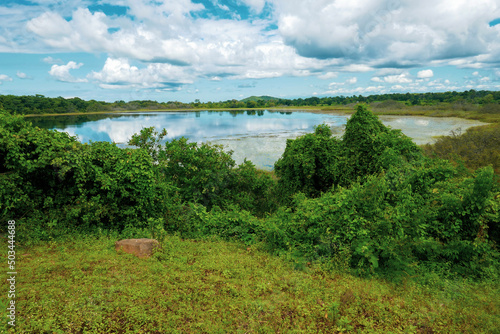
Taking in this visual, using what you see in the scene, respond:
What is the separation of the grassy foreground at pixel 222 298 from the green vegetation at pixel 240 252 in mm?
24

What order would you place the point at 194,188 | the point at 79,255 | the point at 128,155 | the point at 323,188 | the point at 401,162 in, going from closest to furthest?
the point at 79,255 → the point at 128,155 → the point at 401,162 → the point at 194,188 → the point at 323,188

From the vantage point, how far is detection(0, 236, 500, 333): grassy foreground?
428 cm

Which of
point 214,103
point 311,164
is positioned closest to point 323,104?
point 214,103

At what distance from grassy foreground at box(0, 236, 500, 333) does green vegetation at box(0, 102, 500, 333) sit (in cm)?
2

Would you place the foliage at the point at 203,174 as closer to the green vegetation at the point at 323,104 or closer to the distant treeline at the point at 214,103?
the distant treeline at the point at 214,103

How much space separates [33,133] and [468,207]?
1055 centimetres

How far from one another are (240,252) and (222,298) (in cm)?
218

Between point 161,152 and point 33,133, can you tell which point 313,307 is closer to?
point 33,133

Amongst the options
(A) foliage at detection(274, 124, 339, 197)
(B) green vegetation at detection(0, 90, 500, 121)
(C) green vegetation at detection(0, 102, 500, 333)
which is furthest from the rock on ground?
(B) green vegetation at detection(0, 90, 500, 121)

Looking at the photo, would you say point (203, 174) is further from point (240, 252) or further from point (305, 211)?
point (305, 211)

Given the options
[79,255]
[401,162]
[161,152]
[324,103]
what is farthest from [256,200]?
[324,103]

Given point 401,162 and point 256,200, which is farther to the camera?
point 256,200

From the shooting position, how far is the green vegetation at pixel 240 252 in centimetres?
452

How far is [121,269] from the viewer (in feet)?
18.6
